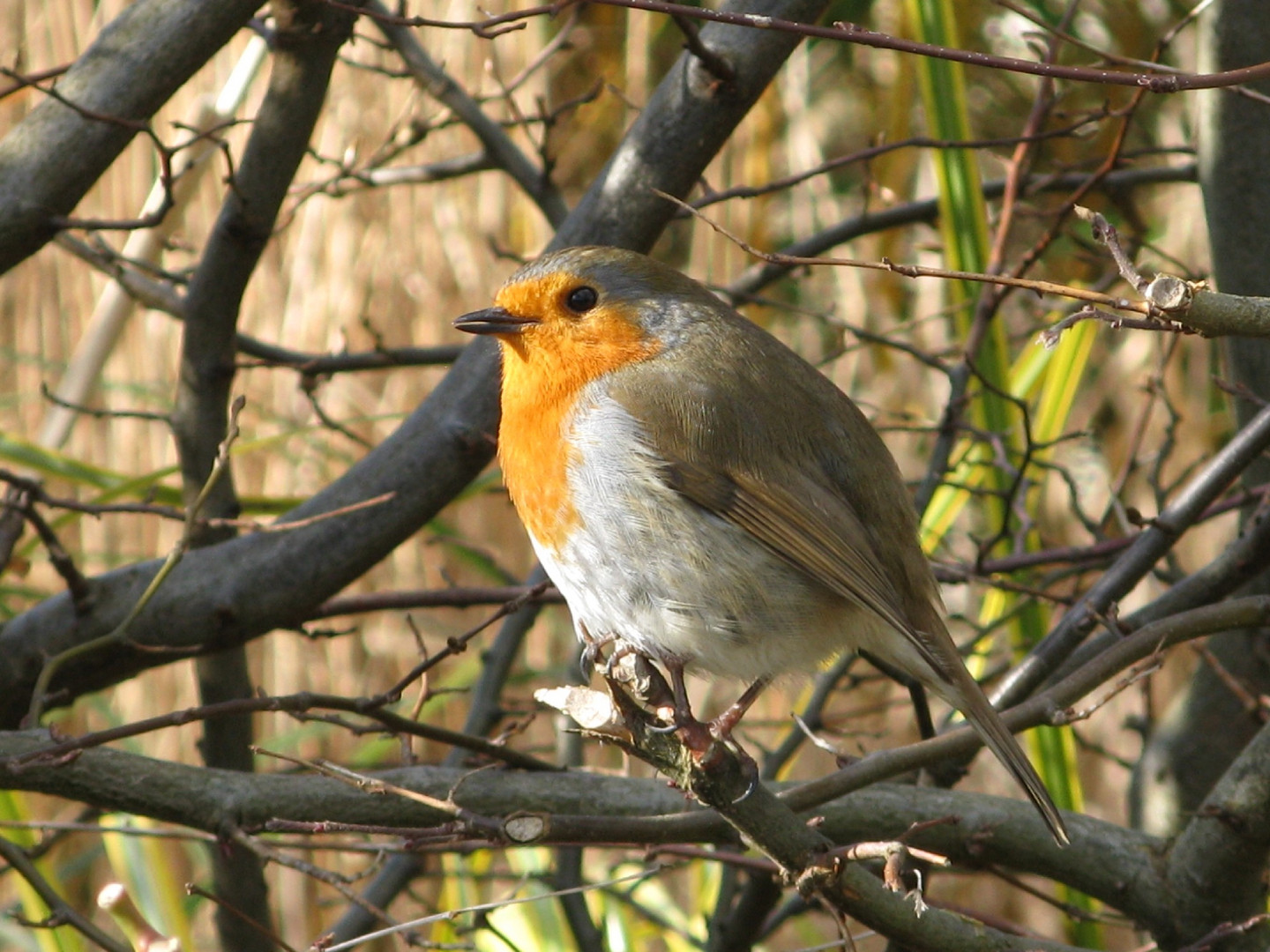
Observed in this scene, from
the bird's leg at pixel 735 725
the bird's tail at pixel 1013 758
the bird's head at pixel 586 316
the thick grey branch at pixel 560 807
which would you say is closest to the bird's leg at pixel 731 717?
the bird's leg at pixel 735 725

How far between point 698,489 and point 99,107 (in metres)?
1.03

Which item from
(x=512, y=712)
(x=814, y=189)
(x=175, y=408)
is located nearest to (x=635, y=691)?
(x=512, y=712)

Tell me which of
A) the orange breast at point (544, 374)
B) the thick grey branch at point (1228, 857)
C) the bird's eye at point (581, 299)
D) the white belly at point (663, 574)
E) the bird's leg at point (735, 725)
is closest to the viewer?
the bird's leg at point (735, 725)

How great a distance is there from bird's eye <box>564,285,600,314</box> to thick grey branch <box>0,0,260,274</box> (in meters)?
0.62

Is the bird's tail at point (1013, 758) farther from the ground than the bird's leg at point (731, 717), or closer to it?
closer to it

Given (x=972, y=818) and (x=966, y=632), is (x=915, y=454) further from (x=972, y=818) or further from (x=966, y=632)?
(x=972, y=818)

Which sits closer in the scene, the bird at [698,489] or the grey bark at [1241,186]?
the bird at [698,489]

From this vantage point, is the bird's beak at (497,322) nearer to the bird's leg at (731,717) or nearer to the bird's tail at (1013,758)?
the bird's leg at (731,717)

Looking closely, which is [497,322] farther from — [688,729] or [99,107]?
[688,729]

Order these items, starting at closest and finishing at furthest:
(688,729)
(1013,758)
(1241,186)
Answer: (688,729) → (1013,758) → (1241,186)

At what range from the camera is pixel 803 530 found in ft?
6.27

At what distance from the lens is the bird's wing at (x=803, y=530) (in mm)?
1892

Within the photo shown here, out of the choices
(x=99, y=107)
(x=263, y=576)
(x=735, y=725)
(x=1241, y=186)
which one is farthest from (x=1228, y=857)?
(x=99, y=107)

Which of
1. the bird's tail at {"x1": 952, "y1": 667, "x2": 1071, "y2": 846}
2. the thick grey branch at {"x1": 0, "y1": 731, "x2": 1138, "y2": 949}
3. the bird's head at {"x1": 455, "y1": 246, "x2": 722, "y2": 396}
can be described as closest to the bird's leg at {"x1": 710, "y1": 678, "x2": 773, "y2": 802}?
the thick grey branch at {"x1": 0, "y1": 731, "x2": 1138, "y2": 949}
